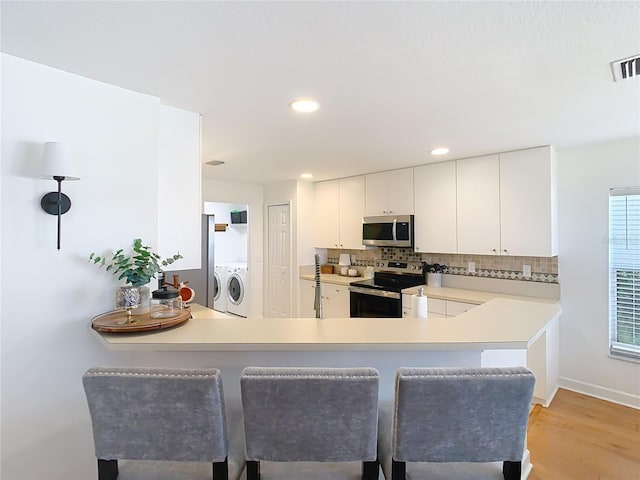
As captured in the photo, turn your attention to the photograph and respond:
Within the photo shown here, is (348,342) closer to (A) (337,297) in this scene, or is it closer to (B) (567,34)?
(B) (567,34)

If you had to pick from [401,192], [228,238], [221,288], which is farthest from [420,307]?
[228,238]

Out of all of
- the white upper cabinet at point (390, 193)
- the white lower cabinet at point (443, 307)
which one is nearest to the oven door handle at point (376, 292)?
the white lower cabinet at point (443, 307)

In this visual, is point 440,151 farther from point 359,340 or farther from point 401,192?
point 359,340

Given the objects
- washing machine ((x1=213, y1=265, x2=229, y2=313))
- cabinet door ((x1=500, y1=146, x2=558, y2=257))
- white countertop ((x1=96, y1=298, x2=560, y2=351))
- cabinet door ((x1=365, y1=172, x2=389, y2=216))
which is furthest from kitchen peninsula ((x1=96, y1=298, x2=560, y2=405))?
A: washing machine ((x1=213, y1=265, x2=229, y2=313))

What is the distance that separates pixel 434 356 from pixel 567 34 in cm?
146

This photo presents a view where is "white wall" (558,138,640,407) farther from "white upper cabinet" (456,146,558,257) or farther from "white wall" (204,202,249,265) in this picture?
"white wall" (204,202,249,265)

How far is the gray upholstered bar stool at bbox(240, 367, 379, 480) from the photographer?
3.37 ft

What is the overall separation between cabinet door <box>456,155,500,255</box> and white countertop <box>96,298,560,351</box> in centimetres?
168

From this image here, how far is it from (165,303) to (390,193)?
3.08 meters

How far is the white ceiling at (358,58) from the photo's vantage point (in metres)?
1.18

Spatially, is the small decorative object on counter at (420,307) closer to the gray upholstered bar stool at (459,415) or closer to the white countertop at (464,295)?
the gray upholstered bar stool at (459,415)

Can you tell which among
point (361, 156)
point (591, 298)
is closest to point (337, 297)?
point (361, 156)

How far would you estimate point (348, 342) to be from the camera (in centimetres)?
135

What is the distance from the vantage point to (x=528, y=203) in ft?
10.2
